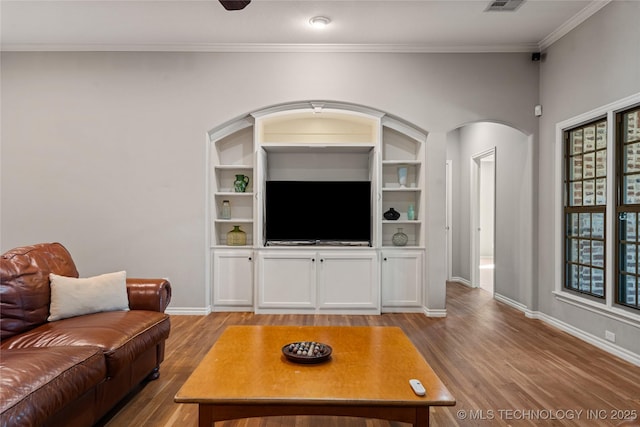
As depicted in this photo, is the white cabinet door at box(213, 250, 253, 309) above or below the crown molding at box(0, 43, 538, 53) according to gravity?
below

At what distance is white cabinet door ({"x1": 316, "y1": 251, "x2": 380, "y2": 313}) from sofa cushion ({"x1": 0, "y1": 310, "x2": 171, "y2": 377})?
7.63 feet

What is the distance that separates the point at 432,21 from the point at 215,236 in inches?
137

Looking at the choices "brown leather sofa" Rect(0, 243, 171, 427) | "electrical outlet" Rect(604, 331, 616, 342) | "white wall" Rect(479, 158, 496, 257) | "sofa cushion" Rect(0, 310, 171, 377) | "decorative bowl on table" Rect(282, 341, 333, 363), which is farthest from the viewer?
"white wall" Rect(479, 158, 496, 257)

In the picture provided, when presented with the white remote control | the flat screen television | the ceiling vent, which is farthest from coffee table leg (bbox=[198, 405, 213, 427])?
the ceiling vent

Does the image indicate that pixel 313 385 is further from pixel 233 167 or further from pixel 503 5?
pixel 503 5

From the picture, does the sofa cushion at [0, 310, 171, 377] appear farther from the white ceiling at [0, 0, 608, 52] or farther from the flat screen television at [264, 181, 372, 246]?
the white ceiling at [0, 0, 608, 52]

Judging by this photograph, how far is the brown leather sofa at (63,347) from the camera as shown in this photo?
1.60m

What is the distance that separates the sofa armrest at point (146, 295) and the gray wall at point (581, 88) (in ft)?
12.3

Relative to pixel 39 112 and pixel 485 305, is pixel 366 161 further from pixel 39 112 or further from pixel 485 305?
pixel 39 112

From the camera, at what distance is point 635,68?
3225mm

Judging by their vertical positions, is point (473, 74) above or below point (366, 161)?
above

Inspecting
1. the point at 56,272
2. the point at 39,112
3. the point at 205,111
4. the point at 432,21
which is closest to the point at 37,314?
the point at 56,272

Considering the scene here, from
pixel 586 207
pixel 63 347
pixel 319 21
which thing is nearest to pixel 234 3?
pixel 319 21

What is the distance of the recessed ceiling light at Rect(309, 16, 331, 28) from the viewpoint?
404cm
